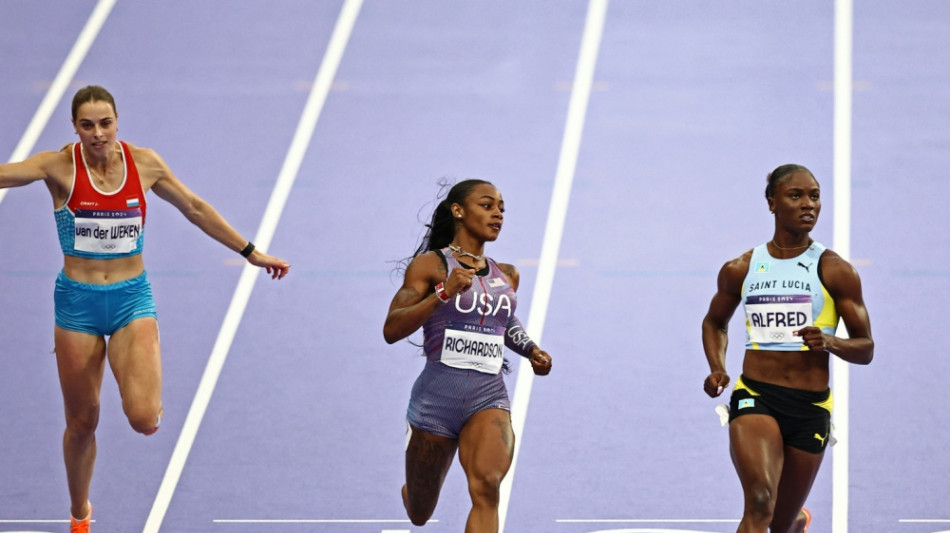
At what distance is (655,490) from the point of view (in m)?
7.04

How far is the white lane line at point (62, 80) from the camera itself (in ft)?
34.1

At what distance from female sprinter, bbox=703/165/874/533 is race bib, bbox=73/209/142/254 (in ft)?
7.36

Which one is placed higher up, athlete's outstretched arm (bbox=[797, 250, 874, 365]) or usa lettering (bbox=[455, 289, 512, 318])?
athlete's outstretched arm (bbox=[797, 250, 874, 365])

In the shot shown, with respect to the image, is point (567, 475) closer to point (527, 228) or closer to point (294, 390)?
point (294, 390)

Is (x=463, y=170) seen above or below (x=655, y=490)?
above

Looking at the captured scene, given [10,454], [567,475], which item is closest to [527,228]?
[567,475]

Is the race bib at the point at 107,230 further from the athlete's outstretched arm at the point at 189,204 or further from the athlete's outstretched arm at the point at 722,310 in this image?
the athlete's outstretched arm at the point at 722,310

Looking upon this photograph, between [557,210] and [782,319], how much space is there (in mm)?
4369

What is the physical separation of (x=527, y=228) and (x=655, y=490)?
2.97m

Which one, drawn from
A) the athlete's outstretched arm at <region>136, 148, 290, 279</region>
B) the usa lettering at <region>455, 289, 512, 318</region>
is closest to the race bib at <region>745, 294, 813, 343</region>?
the usa lettering at <region>455, 289, 512, 318</region>

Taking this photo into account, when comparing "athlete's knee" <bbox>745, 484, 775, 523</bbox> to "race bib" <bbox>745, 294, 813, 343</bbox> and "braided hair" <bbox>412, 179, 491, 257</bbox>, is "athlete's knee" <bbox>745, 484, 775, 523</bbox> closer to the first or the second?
"race bib" <bbox>745, 294, 813, 343</bbox>

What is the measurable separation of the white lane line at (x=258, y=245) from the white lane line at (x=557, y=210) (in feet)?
5.09

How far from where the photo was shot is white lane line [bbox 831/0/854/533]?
23.2 ft

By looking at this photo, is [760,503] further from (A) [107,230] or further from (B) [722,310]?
Answer: (A) [107,230]
